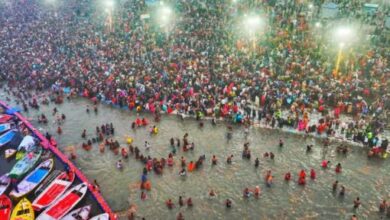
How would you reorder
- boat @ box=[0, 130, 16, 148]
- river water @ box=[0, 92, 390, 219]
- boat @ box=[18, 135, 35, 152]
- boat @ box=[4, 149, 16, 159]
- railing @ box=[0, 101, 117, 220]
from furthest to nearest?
A: boat @ box=[0, 130, 16, 148]
boat @ box=[18, 135, 35, 152]
boat @ box=[4, 149, 16, 159]
river water @ box=[0, 92, 390, 219]
railing @ box=[0, 101, 117, 220]

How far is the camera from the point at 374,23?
4497 cm

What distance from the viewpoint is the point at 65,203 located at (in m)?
25.4

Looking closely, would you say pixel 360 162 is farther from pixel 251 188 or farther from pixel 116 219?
pixel 116 219

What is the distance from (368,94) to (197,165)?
54.4 feet

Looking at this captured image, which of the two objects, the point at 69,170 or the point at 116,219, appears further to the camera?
the point at 69,170

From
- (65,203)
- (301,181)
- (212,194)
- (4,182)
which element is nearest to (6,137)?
(4,182)

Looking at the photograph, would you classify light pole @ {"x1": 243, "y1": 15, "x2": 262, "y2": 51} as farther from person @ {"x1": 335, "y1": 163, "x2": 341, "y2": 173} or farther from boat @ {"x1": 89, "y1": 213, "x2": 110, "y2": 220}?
boat @ {"x1": 89, "y1": 213, "x2": 110, "y2": 220}

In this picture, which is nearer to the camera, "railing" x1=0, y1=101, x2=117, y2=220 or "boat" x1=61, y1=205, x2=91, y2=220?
"boat" x1=61, y1=205, x2=91, y2=220

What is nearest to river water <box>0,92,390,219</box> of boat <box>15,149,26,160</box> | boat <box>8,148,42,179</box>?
boat <box>8,148,42,179</box>

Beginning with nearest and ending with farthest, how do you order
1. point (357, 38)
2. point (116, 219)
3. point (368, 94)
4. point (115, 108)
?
point (116, 219) → point (368, 94) → point (115, 108) → point (357, 38)

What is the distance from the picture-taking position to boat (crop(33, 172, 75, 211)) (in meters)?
25.4

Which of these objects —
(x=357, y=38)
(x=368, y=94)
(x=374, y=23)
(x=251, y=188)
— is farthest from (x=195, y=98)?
(x=374, y=23)

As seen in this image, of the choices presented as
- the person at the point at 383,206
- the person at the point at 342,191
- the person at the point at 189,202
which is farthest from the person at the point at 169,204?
the person at the point at 383,206

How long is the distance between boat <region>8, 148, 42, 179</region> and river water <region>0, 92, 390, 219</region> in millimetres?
2895
